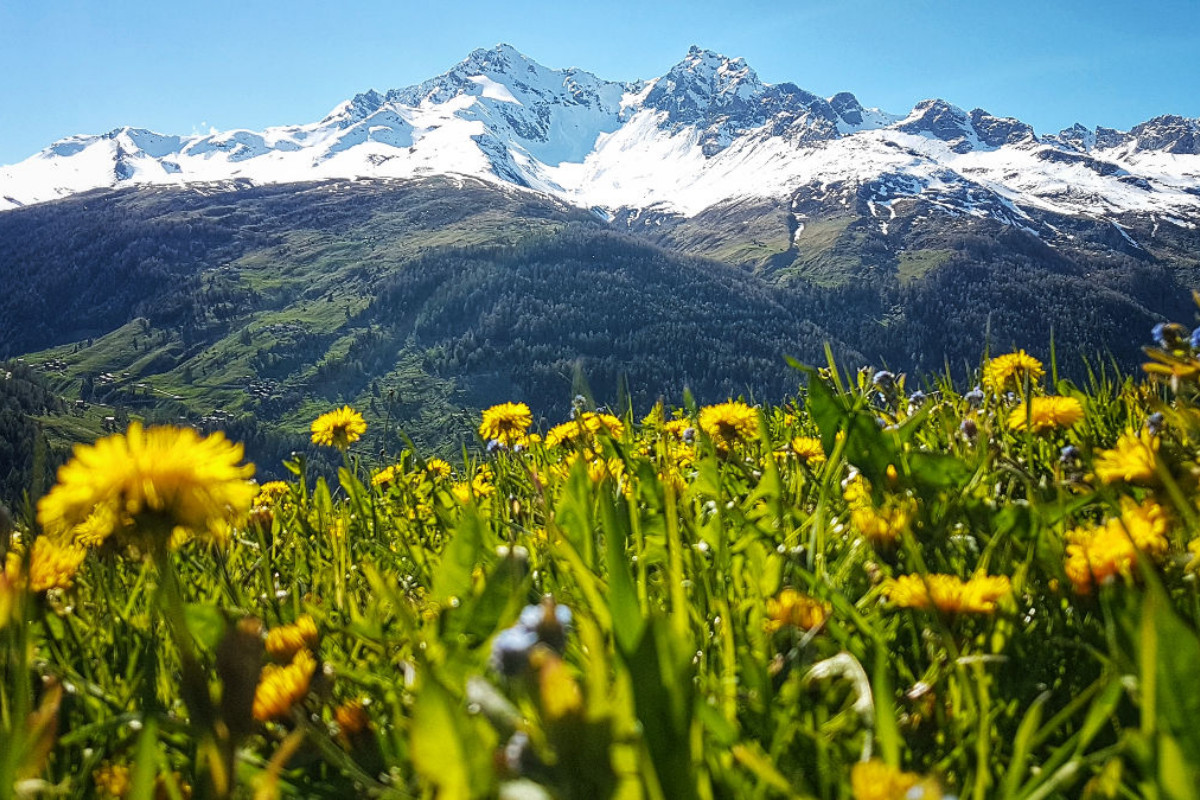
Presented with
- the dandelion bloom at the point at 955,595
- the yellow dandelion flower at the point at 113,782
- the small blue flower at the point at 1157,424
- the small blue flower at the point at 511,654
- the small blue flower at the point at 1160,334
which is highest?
the small blue flower at the point at 1160,334

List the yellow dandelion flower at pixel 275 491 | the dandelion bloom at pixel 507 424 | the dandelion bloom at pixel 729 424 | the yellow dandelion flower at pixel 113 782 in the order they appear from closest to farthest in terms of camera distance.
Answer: the yellow dandelion flower at pixel 113 782, the dandelion bloom at pixel 729 424, the dandelion bloom at pixel 507 424, the yellow dandelion flower at pixel 275 491

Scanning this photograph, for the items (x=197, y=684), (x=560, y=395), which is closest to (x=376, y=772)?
(x=197, y=684)

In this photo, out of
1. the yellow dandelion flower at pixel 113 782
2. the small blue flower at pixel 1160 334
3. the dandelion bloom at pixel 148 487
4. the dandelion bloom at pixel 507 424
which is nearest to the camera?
the yellow dandelion flower at pixel 113 782

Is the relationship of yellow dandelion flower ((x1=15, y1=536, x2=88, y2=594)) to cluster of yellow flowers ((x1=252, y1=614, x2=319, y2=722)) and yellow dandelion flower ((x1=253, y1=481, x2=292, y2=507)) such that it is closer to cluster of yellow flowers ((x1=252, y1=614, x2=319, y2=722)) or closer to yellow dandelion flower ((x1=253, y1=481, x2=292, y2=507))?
cluster of yellow flowers ((x1=252, y1=614, x2=319, y2=722))

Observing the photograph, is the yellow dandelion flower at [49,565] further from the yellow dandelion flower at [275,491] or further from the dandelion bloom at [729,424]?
the yellow dandelion flower at [275,491]

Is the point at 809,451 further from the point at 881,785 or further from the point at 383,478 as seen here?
the point at 383,478

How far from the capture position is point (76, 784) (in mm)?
1022

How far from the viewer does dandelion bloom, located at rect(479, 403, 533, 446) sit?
353cm

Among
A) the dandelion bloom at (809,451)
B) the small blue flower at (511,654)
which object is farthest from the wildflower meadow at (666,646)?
the dandelion bloom at (809,451)

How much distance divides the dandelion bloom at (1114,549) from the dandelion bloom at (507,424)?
257 cm

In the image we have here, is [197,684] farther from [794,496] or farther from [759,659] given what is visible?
[794,496]

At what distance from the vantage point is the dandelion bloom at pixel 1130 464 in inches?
50.7

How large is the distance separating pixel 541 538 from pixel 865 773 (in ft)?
3.72

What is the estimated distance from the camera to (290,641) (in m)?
1.24
